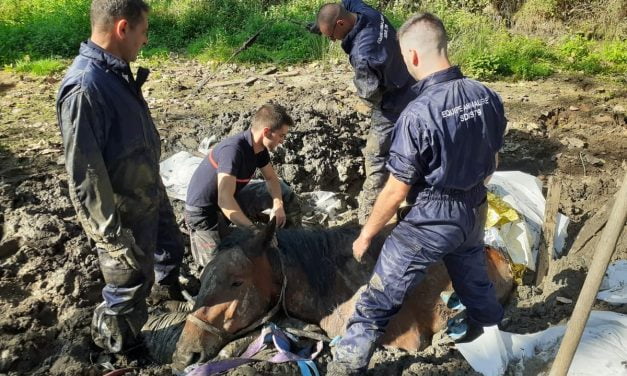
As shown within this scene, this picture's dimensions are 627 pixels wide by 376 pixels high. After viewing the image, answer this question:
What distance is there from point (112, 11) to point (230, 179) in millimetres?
1628

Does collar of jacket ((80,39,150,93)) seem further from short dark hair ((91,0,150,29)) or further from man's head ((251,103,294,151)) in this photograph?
man's head ((251,103,294,151))

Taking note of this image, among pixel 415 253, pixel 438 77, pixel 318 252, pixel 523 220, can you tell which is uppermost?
pixel 438 77

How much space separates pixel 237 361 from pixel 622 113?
782 centimetres

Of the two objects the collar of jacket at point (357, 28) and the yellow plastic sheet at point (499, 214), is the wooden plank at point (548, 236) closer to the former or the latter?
the yellow plastic sheet at point (499, 214)

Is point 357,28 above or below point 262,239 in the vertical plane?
above

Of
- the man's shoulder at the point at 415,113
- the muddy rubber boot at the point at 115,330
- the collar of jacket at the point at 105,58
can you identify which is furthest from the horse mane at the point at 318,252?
the collar of jacket at the point at 105,58

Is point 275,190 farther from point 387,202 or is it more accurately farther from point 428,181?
point 428,181

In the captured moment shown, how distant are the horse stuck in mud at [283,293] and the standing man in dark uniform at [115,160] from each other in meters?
0.40

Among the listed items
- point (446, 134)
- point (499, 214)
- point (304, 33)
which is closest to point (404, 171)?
point (446, 134)

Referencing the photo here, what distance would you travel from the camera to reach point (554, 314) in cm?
404

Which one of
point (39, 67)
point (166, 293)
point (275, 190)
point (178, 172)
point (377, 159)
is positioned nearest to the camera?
point (166, 293)

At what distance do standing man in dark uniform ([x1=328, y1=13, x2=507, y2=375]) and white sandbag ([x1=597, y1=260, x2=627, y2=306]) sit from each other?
111 cm

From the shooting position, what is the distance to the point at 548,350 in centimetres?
346

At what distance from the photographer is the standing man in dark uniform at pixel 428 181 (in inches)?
126
